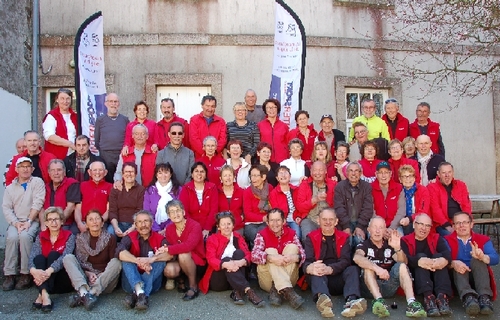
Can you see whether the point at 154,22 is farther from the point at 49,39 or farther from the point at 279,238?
the point at 279,238

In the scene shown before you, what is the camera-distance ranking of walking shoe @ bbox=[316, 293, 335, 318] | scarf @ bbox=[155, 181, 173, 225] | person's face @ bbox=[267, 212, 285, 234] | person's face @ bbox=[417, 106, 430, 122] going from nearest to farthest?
walking shoe @ bbox=[316, 293, 335, 318]
person's face @ bbox=[267, 212, 285, 234]
scarf @ bbox=[155, 181, 173, 225]
person's face @ bbox=[417, 106, 430, 122]

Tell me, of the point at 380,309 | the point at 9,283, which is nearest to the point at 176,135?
the point at 9,283

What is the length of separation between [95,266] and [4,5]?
5768mm

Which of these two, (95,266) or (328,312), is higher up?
(95,266)

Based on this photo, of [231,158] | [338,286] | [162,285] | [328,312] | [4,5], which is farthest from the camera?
[4,5]

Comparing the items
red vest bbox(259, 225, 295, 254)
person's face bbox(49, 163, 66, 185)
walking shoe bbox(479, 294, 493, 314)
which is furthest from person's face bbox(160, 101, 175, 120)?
walking shoe bbox(479, 294, 493, 314)

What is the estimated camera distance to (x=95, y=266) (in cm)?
583

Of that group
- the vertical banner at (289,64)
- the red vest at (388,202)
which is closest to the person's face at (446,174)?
the red vest at (388,202)

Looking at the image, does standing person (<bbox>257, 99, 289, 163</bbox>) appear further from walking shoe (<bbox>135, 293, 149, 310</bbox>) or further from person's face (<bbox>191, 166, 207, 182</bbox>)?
walking shoe (<bbox>135, 293, 149, 310</bbox>)

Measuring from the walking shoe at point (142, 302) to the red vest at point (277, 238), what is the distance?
147cm

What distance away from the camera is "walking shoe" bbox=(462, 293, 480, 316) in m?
5.33

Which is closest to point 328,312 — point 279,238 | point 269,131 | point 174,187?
point 279,238

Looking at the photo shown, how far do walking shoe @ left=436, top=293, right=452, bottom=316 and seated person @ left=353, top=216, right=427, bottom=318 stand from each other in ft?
0.76

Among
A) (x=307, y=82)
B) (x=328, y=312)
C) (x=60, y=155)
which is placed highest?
(x=307, y=82)
